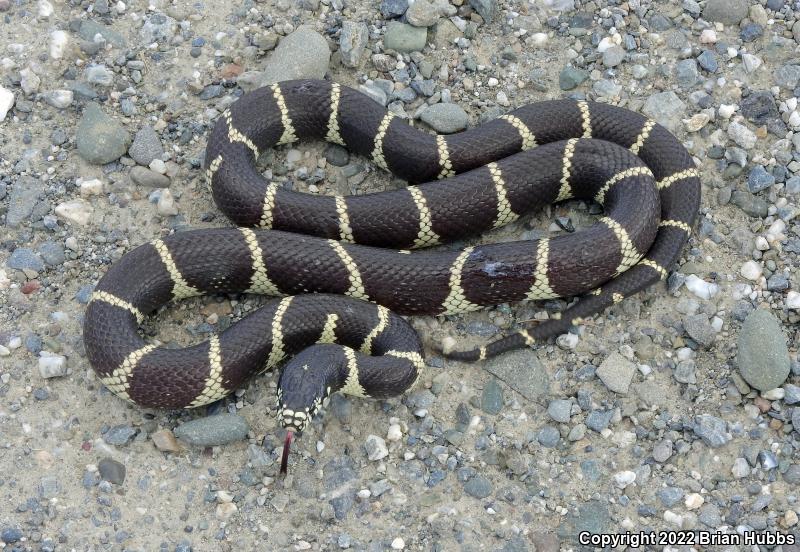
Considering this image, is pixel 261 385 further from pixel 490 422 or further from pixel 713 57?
pixel 713 57

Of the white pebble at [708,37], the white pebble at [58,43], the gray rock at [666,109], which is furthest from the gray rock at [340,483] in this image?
the white pebble at [708,37]

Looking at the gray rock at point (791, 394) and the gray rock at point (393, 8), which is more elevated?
the gray rock at point (393, 8)

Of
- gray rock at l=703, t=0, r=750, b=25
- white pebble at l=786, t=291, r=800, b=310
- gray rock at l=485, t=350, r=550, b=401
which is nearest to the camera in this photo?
gray rock at l=485, t=350, r=550, b=401

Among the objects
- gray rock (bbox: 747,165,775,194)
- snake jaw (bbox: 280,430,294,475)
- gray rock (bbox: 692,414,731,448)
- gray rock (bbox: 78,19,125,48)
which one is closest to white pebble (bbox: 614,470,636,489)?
gray rock (bbox: 692,414,731,448)

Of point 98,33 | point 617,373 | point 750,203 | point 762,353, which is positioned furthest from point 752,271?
point 98,33

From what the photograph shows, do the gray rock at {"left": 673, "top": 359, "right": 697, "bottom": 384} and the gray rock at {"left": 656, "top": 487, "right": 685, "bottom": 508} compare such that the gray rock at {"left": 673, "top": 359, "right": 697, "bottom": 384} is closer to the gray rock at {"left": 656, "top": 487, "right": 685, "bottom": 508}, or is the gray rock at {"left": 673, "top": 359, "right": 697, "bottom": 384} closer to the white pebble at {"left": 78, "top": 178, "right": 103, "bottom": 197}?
the gray rock at {"left": 656, "top": 487, "right": 685, "bottom": 508}

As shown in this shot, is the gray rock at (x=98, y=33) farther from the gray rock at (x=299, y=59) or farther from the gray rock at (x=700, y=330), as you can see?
the gray rock at (x=700, y=330)
